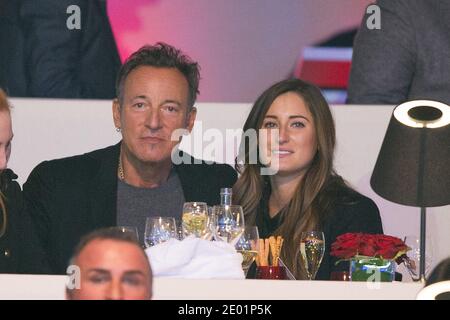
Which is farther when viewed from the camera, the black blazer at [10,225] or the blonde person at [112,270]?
the black blazer at [10,225]

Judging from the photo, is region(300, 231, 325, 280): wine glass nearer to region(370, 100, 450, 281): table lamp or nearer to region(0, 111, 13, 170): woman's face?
region(370, 100, 450, 281): table lamp

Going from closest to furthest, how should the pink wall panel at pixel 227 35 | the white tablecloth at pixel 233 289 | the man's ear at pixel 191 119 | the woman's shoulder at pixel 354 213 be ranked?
the white tablecloth at pixel 233 289 → the woman's shoulder at pixel 354 213 → the man's ear at pixel 191 119 → the pink wall panel at pixel 227 35

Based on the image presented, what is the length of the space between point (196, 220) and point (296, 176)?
0.59 m

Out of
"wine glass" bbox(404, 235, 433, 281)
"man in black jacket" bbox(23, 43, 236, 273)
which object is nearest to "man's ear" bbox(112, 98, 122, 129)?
"man in black jacket" bbox(23, 43, 236, 273)

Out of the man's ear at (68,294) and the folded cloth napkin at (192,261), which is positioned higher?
the folded cloth napkin at (192,261)

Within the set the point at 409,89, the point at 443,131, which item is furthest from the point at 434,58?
the point at 443,131

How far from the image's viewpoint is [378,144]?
401 centimetres

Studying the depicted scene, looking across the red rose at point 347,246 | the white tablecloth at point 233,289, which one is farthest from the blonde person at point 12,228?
the red rose at point 347,246

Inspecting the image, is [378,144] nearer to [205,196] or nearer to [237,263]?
[205,196]

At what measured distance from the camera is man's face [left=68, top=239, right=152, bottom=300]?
239 centimetres

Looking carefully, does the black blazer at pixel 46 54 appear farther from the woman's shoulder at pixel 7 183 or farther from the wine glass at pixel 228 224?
the wine glass at pixel 228 224

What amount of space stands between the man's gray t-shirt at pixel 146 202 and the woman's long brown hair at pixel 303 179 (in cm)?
19

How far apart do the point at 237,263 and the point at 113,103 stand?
1.17 metres

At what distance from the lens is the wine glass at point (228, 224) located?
324cm
